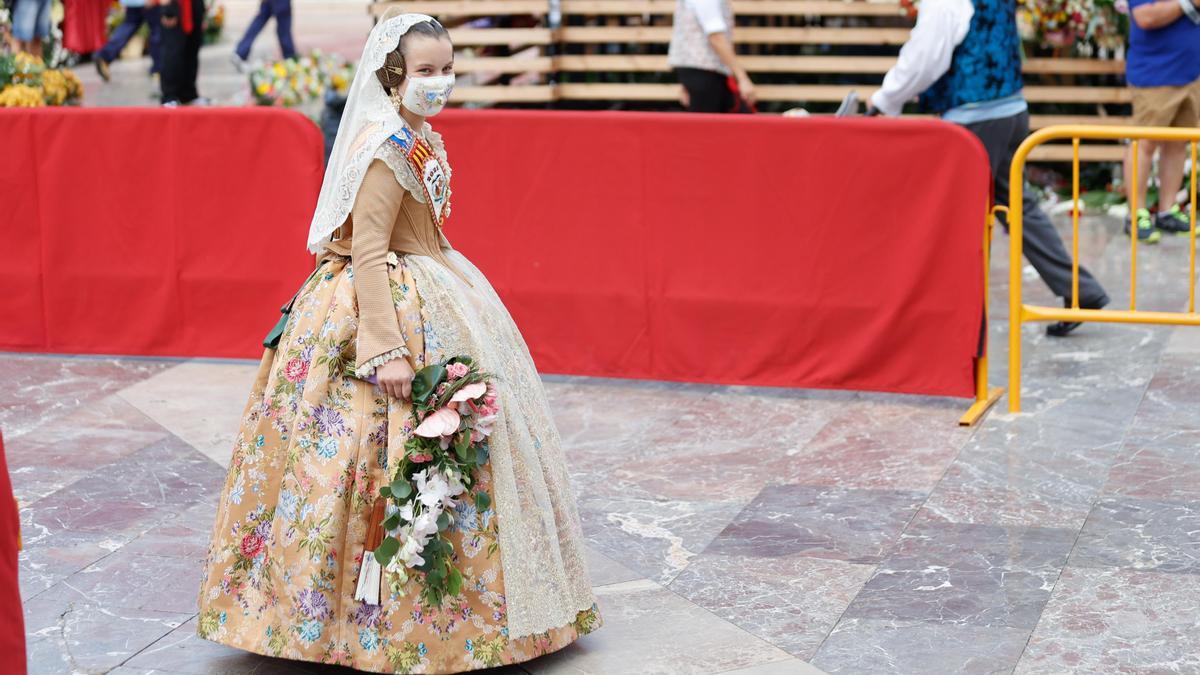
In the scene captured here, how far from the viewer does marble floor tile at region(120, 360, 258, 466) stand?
22.2ft

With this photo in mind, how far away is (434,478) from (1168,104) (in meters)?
6.57

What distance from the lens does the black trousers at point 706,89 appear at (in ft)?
30.6

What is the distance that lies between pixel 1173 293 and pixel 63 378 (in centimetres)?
544

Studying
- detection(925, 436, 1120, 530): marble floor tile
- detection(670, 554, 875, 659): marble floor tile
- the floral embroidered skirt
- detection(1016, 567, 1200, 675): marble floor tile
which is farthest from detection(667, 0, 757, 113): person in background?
the floral embroidered skirt

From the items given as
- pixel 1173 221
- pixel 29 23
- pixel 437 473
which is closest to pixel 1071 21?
pixel 1173 221

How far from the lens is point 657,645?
4727mm

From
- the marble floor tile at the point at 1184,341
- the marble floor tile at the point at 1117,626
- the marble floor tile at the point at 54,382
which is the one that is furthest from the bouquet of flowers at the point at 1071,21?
the marble floor tile at the point at 1117,626

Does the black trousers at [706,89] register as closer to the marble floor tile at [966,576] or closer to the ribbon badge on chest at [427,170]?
the marble floor tile at [966,576]

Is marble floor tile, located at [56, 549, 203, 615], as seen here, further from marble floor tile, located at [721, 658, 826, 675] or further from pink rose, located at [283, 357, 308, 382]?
marble floor tile, located at [721, 658, 826, 675]

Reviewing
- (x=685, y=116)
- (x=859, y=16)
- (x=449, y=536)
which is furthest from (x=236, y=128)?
(x=859, y=16)

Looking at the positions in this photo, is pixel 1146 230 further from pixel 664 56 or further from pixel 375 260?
pixel 375 260

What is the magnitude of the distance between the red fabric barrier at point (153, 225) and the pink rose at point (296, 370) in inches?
126

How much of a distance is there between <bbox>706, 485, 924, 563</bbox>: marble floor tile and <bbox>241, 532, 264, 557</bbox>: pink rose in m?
1.63

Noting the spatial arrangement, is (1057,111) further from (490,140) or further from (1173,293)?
(490,140)
